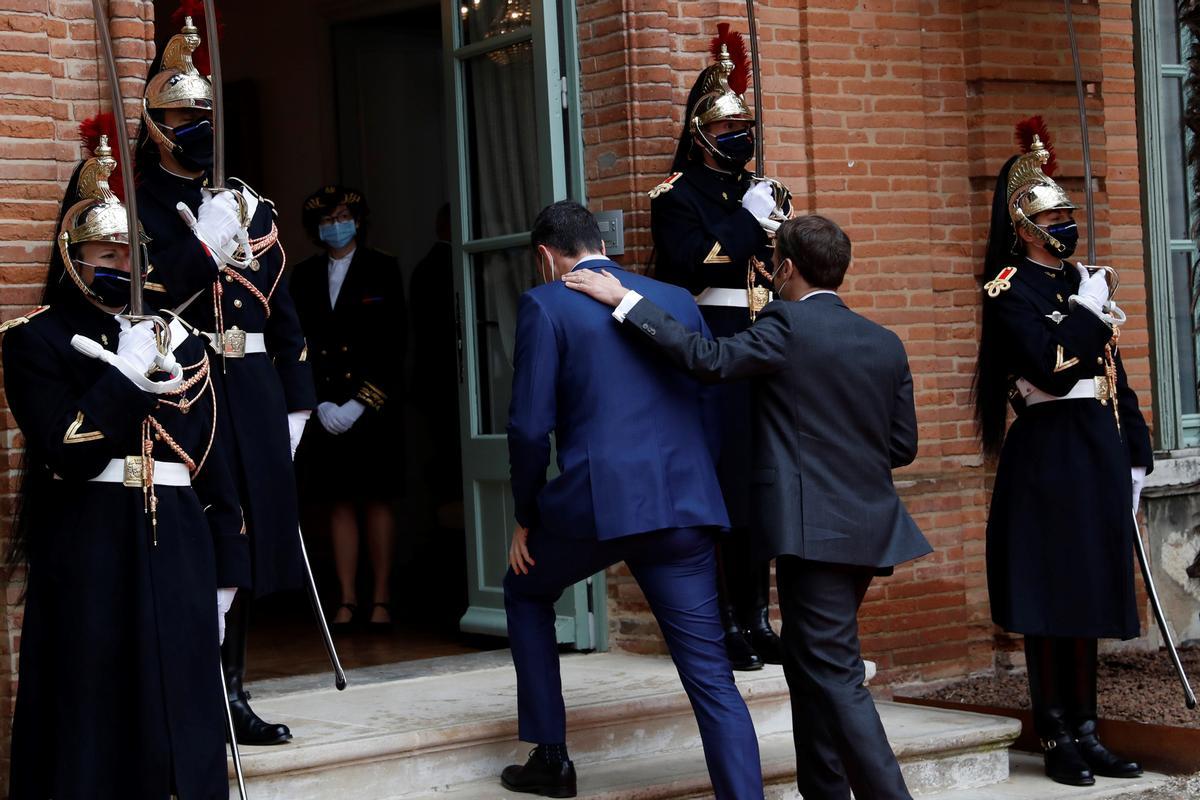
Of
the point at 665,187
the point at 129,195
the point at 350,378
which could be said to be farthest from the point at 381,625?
the point at 129,195

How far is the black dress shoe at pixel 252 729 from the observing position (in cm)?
589

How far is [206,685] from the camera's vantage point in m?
5.14

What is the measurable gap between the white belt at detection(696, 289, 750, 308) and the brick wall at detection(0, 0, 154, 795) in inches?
87.3

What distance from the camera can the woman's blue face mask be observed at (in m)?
8.75

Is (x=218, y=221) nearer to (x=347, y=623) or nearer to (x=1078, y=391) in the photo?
(x=1078, y=391)

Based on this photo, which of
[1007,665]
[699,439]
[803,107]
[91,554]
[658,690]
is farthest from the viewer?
[1007,665]

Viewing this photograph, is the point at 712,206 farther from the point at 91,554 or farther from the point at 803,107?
the point at 91,554

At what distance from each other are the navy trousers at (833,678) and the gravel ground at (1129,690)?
2097mm

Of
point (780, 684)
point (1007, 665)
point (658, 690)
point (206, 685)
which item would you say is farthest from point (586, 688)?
point (1007, 665)

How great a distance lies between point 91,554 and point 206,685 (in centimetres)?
49

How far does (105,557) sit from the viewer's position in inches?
197

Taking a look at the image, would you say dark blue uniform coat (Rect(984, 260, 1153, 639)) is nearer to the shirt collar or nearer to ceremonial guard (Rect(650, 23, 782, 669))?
ceremonial guard (Rect(650, 23, 782, 669))

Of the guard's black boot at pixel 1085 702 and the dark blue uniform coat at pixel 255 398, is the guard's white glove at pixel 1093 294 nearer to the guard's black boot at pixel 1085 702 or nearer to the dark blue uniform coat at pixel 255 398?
the guard's black boot at pixel 1085 702

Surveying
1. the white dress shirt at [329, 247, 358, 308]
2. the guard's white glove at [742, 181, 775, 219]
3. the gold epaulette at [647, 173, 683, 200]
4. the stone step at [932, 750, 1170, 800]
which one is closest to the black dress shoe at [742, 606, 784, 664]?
the stone step at [932, 750, 1170, 800]
